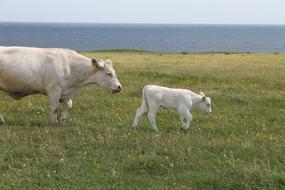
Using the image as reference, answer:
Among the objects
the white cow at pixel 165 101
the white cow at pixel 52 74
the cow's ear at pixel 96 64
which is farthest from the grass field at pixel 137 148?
the cow's ear at pixel 96 64

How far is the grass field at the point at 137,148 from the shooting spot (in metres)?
9.15

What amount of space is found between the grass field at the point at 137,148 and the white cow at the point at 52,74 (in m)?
0.75

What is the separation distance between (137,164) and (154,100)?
143 inches

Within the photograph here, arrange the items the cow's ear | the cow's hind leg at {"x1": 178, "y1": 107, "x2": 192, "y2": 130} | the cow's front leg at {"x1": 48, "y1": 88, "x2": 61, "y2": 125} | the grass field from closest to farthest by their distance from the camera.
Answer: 1. the grass field
2. the cow's hind leg at {"x1": 178, "y1": 107, "x2": 192, "y2": 130}
3. the cow's front leg at {"x1": 48, "y1": 88, "x2": 61, "y2": 125}
4. the cow's ear

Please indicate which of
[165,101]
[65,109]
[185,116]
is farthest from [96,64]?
[185,116]

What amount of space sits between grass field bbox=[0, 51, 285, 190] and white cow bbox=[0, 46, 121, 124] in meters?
0.75

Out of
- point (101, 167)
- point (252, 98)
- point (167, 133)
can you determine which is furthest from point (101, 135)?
point (252, 98)

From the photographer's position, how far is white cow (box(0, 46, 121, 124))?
48.5 ft

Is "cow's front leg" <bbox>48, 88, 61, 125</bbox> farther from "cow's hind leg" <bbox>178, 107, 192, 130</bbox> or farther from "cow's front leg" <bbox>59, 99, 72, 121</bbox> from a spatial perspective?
"cow's hind leg" <bbox>178, 107, 192, 130</bbox>

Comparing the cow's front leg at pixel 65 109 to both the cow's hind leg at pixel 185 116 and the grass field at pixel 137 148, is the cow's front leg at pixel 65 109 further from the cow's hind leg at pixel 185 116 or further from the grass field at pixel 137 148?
the cow's hind leg at pixel 185 116

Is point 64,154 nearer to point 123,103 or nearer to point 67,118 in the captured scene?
point 67,118

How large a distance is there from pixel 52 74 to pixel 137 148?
4.42m

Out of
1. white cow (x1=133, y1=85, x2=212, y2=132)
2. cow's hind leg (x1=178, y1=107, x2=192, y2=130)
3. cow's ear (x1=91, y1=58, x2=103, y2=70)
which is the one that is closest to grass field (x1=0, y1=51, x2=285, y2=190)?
cow's hind leg (x1=178, y1=107, x2=192, y2=130)

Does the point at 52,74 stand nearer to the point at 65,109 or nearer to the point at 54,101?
the point at 54,101
